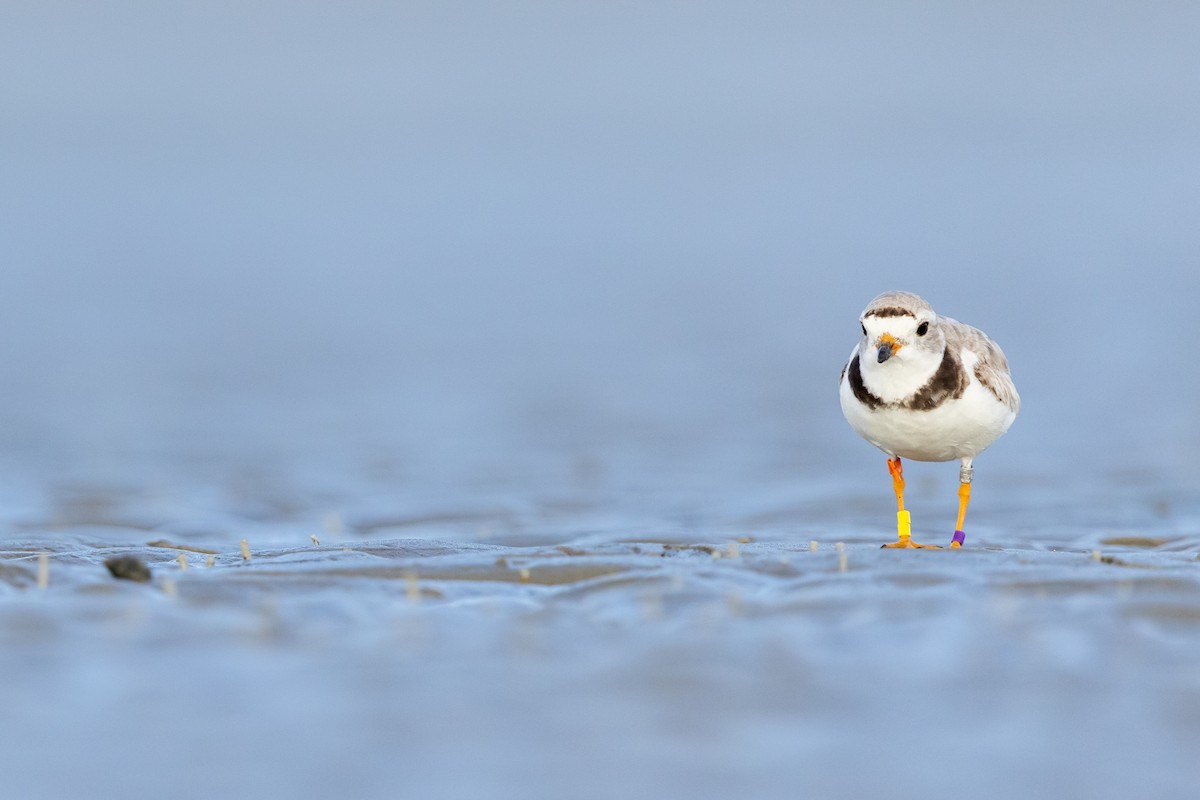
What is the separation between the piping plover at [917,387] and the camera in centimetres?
766

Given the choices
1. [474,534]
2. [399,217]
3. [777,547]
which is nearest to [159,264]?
[399,217]

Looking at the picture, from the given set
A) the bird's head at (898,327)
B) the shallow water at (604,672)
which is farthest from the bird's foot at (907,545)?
the bird's head at (898,327)

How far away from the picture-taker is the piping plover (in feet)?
25.1

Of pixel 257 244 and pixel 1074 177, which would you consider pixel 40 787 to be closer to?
pixel 257 244

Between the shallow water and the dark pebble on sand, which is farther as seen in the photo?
the dark pebble on sand

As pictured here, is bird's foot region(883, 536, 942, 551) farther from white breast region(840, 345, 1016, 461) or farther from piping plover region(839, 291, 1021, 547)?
white breast region(840, 345, 1016, 461)

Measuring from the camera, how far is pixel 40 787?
4.45 metres

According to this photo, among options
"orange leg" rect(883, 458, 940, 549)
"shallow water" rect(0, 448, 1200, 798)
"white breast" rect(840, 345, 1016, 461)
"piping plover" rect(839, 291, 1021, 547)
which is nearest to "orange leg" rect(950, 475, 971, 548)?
"piping plover" rect(839, 291, 1021, 547)

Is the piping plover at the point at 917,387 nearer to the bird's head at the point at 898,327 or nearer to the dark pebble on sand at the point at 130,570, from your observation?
the bird's head at the point at 898,327

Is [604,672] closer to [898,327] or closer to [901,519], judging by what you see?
[898,327]

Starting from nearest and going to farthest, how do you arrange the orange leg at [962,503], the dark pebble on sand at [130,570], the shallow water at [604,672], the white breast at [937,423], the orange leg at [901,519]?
the shallow water at [604,672] → the dark pebble on sand at [130,570] → the white breast at [937,423] → the orange leg at [901,519] → the orange leg at [962,503]

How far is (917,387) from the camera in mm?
7781

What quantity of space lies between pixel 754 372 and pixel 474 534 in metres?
9.22

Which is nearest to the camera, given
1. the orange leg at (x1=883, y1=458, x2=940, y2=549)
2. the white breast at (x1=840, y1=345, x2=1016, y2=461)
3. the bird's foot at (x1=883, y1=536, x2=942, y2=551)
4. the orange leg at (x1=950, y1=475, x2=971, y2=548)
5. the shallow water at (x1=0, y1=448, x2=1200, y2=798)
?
the shallow water at (x1=0, y1=448, x2=1200, y2=798)
